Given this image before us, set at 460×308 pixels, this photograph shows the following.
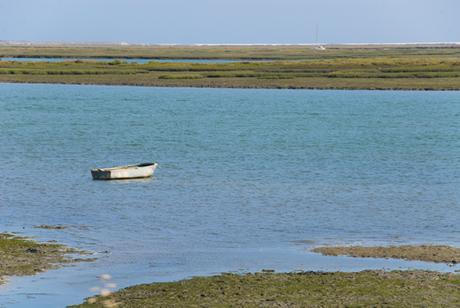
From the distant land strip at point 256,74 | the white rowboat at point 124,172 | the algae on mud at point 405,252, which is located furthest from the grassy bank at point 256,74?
the algae on mud at point 405,252

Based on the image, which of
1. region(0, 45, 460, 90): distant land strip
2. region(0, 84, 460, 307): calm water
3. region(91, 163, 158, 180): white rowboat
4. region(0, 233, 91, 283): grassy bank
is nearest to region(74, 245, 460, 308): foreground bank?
region(0, 84, 460, 307): calm water

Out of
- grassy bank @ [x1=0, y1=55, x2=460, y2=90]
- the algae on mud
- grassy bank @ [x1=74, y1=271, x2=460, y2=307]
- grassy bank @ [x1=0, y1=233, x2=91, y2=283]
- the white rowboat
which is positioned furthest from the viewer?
grassy bank @ [x1=0, y1=55, x2=460, y2=90]

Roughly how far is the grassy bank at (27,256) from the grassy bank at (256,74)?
75763mm

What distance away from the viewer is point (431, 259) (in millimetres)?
26406

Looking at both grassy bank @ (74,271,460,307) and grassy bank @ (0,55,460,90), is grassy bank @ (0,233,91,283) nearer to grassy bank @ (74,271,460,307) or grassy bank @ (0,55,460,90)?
grassy bank @ (74,271,460,307)

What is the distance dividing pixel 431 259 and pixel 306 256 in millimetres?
3203

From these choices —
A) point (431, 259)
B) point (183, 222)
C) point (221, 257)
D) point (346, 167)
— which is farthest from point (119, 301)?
point (346, 167)

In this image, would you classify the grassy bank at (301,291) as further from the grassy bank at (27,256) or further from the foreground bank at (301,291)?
the grassy bank at (27,256)

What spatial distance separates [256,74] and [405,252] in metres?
88.7

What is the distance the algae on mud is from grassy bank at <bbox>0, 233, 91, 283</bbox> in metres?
6.82

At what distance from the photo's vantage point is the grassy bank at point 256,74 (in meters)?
106

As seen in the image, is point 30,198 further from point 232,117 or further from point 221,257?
point 232,117

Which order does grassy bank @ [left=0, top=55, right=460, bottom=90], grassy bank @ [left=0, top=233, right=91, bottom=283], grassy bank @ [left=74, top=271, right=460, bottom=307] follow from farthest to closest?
1. grassy bank @ [left=0, top=55, right=460, bottom=90]
2. grassy bank @ [left=0, top=233, right=91, bottom=283]
3. grassy bank @ [left=74, top=271, right=460, bottom=307]

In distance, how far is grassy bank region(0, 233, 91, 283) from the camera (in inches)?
965
